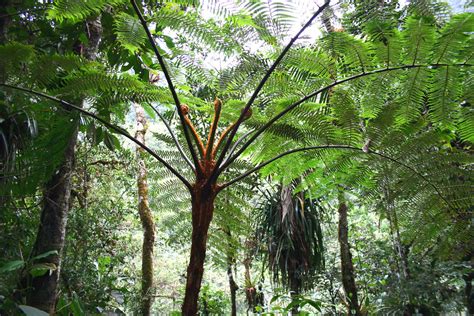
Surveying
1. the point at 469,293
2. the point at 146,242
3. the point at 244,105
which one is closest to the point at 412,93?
the point at 244,105

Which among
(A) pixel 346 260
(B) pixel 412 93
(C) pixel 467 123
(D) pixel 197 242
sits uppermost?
(B) pixel 412 93

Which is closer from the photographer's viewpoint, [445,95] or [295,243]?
[445,95]

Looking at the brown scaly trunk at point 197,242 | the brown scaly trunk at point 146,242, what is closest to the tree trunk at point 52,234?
the brown scaly trunk at point 197,242

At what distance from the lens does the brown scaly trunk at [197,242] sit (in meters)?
1.14

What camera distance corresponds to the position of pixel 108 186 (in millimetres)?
5273

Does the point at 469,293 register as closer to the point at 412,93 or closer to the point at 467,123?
the point at 467,123

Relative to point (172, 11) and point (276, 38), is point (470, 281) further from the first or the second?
point (172, 11)

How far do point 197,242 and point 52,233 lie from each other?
90 cm

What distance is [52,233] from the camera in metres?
1.69

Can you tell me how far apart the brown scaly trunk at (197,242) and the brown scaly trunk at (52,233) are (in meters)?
0.72

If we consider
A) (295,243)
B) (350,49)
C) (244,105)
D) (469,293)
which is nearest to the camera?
(350,49)

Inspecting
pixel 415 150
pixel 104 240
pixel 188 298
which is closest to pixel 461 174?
pixel 415 150

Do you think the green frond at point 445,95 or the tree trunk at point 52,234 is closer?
the green frond at point 445,95

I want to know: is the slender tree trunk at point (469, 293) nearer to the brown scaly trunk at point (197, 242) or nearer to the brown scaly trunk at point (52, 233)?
the brown scaly trunk at point (197, 242)
